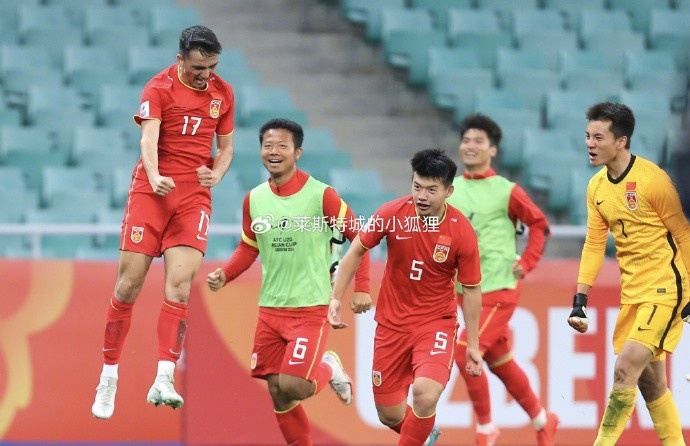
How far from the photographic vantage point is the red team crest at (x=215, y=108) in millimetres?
9219

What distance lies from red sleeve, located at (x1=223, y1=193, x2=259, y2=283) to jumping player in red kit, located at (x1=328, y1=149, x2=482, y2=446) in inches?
34.3

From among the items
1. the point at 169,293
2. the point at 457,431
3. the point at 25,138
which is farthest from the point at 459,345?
the point at 25,138

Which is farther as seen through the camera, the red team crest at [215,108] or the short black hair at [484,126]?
the short black hair at [484,126]

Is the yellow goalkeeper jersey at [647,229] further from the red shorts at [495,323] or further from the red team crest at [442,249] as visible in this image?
the red shorts at [495,323]

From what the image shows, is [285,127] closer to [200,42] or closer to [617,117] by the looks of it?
[200,42]

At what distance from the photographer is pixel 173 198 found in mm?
9133

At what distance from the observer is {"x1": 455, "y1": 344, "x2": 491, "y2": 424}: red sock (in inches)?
422

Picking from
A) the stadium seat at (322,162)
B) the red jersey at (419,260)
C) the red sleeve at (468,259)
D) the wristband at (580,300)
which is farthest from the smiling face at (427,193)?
the stadium seat at (322,162)

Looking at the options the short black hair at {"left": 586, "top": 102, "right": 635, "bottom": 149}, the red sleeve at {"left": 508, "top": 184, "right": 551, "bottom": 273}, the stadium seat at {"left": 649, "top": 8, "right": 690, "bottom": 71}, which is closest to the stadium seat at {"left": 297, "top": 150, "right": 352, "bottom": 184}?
the red sleeve at {"left": 508, "top": 184, "right": 551, "bottom": 273}

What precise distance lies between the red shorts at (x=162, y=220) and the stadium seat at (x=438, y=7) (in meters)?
7.58

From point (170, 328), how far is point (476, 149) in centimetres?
Answer: 301

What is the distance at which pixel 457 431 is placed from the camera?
11.8 meters

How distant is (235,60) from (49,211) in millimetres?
3232

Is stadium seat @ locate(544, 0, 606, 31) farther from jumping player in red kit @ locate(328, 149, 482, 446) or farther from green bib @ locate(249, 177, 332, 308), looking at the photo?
jumping player in red kit @ locate(328, 149, 482, 446)
